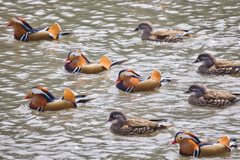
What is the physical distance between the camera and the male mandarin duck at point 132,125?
9312mm

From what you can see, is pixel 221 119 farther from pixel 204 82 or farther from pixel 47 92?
pixel 47 92

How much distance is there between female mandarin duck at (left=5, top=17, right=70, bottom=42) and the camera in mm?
15961

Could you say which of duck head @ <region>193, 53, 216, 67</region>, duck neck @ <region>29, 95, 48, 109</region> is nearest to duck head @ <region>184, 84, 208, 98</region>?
duck head @ <region>193, 53, 216, 67</region>

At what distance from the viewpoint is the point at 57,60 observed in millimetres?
14219

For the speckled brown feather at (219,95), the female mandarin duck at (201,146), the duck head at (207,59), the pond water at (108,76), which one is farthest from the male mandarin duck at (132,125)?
the duck head at (207,59)

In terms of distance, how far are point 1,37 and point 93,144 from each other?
8784 millimetres

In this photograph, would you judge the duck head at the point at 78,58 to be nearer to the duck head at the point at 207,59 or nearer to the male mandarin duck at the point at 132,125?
the duck head at the point at 207,59

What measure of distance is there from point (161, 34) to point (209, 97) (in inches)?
205

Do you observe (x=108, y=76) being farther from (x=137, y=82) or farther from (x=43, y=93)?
(x=43, y=93)

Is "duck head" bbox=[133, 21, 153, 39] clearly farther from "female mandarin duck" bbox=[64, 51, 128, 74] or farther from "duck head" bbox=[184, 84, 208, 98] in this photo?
"duck head" bbox=[184, 84, 208, 98]

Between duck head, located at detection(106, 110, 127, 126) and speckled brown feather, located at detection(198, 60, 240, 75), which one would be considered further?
speckled brown feather, located at detection(198, 60, 240, 75)

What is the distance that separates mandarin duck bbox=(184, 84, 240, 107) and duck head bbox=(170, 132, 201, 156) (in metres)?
2.34

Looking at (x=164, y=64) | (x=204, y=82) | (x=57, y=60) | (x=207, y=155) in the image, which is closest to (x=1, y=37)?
(x=57, y=60)

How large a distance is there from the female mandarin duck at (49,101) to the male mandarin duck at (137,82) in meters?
1.62
